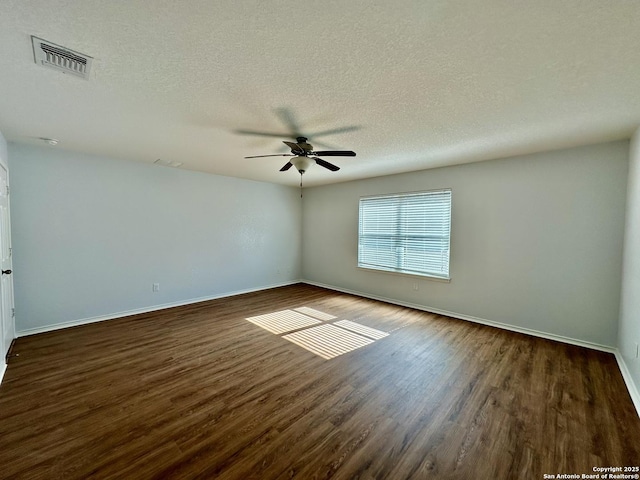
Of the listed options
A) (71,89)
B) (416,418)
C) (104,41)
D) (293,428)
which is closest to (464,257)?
(416,418)

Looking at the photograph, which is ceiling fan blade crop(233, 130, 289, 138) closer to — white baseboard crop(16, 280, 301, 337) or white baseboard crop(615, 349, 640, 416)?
white baseboard crop(16, 280, 301, 337)

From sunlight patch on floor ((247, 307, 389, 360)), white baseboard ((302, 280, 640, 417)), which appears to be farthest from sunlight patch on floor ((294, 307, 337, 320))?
white baseboard ((302, 280, 640, 417))

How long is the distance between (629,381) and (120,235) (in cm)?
621

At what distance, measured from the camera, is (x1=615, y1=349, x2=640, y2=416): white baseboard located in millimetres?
2078

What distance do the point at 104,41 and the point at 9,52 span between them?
24.4 inches

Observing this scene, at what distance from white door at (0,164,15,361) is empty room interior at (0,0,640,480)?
6cm

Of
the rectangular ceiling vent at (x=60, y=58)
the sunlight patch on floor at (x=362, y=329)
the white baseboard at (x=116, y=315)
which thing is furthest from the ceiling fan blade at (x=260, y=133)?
the white baseboard at (x=116, y=315)

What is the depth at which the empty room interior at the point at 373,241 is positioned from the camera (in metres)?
1.47

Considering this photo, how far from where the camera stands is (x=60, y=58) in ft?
5.22

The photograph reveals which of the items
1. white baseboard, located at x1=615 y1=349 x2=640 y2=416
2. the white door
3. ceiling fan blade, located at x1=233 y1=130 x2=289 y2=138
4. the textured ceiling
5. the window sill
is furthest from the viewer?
the window sill

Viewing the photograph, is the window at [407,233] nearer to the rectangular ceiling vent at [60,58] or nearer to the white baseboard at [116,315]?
the white baseboard at [116,315]

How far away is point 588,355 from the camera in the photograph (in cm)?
292

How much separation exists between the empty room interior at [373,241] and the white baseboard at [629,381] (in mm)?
31

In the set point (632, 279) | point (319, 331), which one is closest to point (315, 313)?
point (319, 331)
